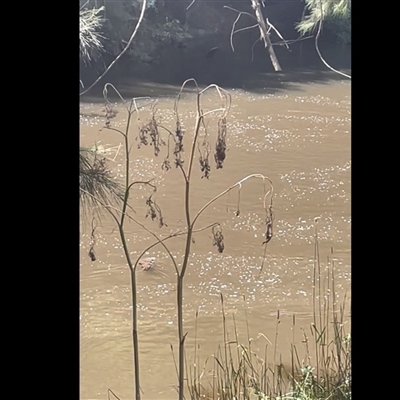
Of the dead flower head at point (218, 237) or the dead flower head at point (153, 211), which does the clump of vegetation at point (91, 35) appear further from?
the dead flower head at point (218, 237)

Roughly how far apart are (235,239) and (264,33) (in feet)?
1.44

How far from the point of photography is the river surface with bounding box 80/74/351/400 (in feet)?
4.01

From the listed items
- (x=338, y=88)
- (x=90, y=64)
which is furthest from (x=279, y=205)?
(x=90, y=64)

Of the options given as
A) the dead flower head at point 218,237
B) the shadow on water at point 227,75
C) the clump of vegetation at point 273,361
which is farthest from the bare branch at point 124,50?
the clump of vegetation at point 273,361

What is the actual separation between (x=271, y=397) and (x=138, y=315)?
33cm

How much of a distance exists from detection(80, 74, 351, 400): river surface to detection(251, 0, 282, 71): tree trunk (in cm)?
4

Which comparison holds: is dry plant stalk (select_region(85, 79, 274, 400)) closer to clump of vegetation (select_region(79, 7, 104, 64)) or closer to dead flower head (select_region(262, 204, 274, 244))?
dead flower head (select_region(262, 204, 274, 244))

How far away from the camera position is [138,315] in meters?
1.24

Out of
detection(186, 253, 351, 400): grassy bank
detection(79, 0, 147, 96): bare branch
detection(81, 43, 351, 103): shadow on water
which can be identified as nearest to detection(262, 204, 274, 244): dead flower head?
detection(186, 253, 351, 400): grassy bank

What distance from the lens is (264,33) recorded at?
4.00ft

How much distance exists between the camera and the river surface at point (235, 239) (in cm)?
122

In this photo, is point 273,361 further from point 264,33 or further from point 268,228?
point 264,33

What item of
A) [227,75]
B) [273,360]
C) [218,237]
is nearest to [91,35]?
[227,75]

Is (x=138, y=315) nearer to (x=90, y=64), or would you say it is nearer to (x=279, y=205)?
(x=279, y=205)
